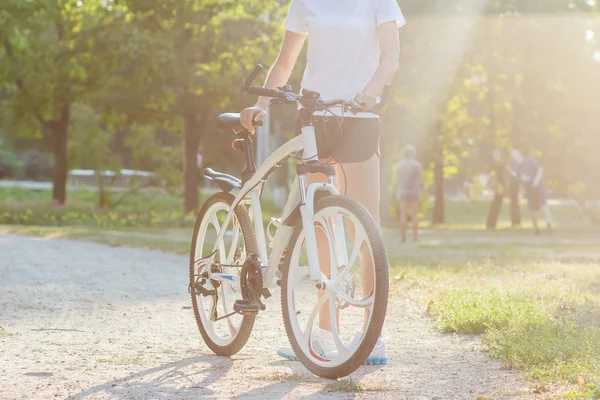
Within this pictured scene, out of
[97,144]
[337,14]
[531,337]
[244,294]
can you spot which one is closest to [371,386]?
[244,294]

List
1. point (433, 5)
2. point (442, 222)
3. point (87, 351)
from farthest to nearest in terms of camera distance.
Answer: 1. point (442, 222)
2. point (433, 5)
3. point (87, 351)

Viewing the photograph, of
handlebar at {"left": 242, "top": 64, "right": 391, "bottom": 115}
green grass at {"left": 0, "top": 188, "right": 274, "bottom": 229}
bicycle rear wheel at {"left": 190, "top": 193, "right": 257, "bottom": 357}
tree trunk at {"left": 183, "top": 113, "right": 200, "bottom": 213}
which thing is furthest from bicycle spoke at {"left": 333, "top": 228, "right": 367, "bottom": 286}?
tree trunk at {"left": 183, "top": 113, "right": 200, "bottom": 213}

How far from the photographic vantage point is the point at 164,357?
5.45 m

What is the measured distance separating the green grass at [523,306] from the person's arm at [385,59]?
56.0 inches

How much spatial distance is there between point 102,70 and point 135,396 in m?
22.1

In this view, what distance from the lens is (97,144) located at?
33.7 meters

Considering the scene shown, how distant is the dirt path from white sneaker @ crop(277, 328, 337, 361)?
0.05 metres

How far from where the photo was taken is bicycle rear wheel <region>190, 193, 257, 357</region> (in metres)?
5.42

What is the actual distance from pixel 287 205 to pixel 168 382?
3.09 ft

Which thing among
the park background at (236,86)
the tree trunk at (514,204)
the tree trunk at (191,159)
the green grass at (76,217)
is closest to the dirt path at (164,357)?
the park background at (236,86)

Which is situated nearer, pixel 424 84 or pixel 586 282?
pixel 586 282

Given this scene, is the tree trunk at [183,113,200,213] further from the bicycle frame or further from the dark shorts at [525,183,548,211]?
the bicycle frame

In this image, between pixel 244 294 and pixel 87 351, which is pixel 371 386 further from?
pixel 87 351

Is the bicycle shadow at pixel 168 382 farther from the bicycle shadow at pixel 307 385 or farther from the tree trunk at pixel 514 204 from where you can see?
the tree trunk at pixel 514 204
